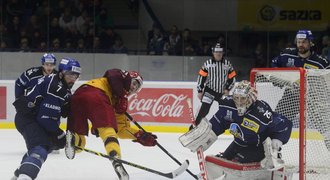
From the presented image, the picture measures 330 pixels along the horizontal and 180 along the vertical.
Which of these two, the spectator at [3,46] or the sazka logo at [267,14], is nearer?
the spectator at [3,46]

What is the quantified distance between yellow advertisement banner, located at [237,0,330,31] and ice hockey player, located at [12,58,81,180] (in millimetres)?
7826

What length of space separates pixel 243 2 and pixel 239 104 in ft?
27.8

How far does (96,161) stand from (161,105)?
253cm

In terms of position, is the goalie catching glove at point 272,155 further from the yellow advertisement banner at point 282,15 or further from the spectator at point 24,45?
the yellow advertisement banner at point 282,15

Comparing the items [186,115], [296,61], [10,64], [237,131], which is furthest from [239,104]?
[10,64]

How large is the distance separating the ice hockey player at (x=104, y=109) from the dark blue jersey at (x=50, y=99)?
3.3 inches

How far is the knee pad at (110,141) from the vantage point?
4.46m

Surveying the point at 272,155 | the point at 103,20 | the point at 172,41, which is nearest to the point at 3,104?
the point at 172,41

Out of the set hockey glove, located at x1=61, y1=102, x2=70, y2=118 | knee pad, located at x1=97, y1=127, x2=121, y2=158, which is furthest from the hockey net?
hockey glove, located at x1=61, y1=102, x2=70, y2=118

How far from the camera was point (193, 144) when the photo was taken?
4566mm

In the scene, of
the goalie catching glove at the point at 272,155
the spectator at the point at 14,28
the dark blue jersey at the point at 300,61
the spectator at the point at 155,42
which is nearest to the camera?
the goalie catching glove at the point at 272,155

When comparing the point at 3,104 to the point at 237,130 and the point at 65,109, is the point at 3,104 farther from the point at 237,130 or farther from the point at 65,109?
the point at 237,130

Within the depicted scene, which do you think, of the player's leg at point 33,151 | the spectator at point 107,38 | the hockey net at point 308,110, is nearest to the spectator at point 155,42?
the spectator at point 107,38

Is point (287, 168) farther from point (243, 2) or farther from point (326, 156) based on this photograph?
point (243, 2)
